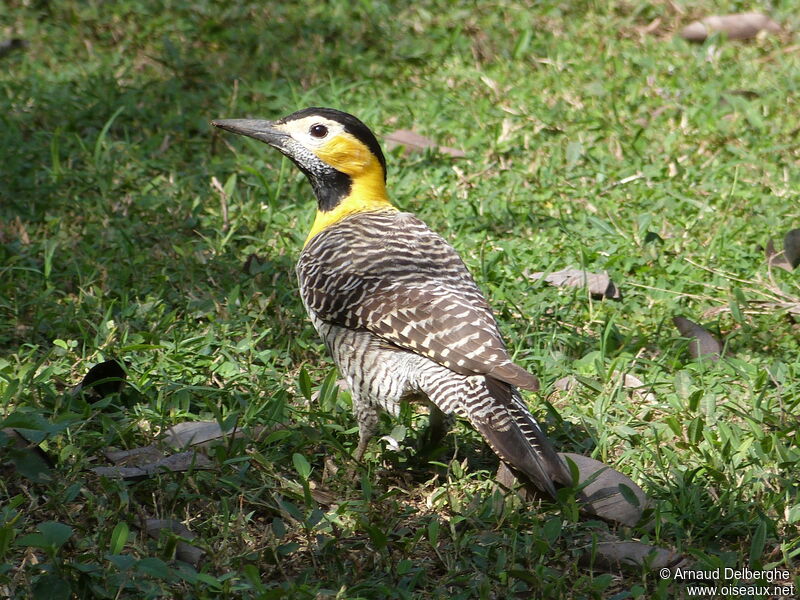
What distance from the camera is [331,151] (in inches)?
232

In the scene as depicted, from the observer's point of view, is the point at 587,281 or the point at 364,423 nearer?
the point at 364,423

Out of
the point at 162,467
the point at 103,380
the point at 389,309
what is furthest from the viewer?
the point at 103,380

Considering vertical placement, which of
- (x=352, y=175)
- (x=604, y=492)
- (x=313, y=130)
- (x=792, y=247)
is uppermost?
(x=313, y=130)

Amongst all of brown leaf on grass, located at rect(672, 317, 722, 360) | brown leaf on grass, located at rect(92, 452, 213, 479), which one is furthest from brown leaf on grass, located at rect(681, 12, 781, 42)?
brown leaf on grass, located at rect(92, 452, 213, 479)

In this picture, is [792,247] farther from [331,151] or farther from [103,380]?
[103,380]

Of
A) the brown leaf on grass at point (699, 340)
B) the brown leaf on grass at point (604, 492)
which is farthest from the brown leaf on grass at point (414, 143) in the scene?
the brown leaf on grass at point (604, 492)

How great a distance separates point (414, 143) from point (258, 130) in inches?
80.2

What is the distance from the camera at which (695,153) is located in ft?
25.7

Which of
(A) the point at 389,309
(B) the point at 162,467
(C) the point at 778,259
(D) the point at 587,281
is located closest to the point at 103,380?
(B) the point at 162,467

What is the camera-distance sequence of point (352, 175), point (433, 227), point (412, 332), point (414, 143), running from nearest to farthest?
point (412, 332)
point (352, 175)
point (433, 227)
point (414, 143)

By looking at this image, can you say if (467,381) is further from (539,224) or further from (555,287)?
(539,224)

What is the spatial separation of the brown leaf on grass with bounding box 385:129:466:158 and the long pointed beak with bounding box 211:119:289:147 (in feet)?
6.21

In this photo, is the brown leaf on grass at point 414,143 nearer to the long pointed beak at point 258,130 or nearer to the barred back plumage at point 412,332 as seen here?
the long pointed beak at point 258,130

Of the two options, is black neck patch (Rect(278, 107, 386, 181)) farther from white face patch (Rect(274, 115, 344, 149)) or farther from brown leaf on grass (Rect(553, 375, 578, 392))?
brown leaf on grass (Rect(553, 375, 578, 392))
